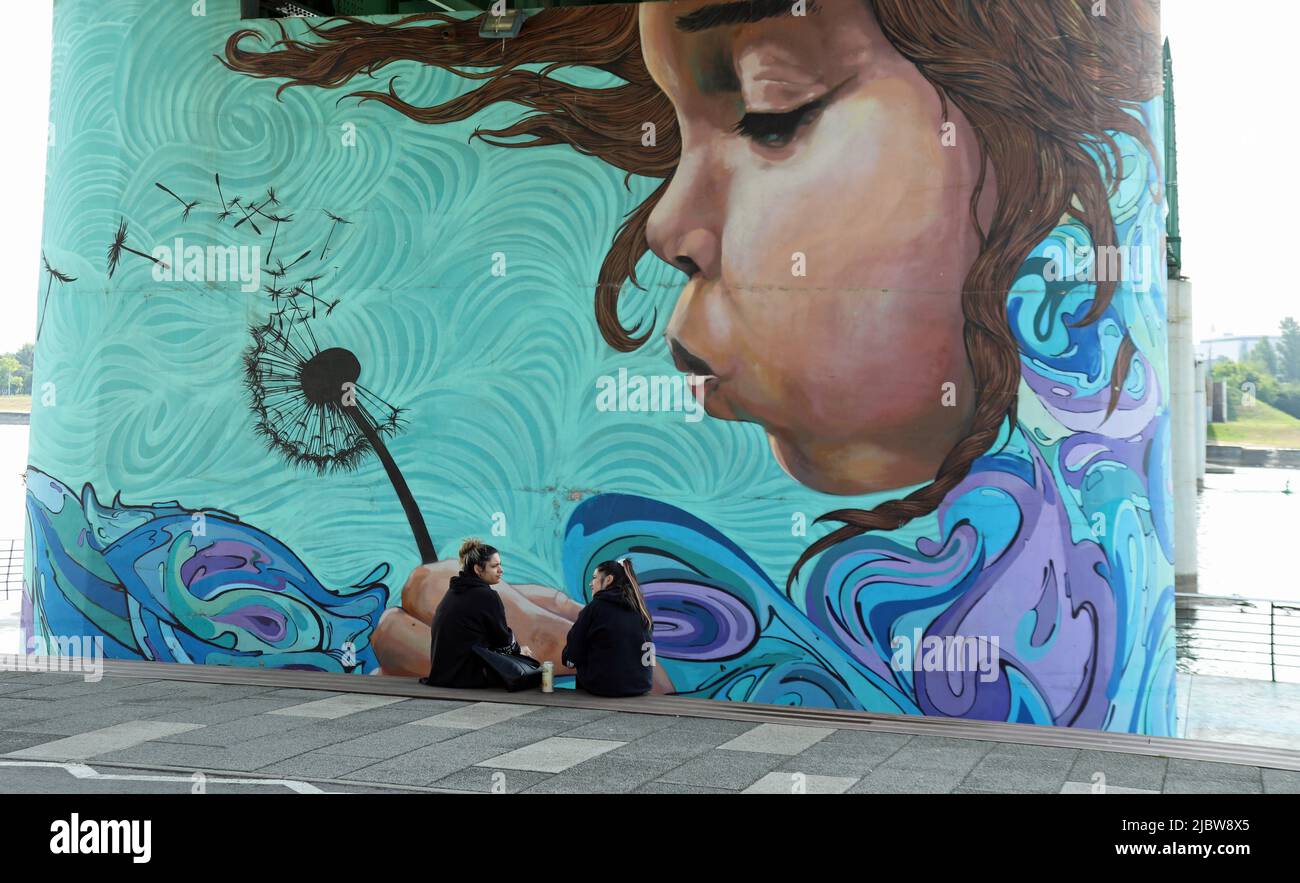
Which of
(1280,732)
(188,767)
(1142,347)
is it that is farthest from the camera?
(1280,732)

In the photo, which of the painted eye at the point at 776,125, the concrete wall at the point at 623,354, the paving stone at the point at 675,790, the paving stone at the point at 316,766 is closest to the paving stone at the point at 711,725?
the concrete wall at the point at 623,354

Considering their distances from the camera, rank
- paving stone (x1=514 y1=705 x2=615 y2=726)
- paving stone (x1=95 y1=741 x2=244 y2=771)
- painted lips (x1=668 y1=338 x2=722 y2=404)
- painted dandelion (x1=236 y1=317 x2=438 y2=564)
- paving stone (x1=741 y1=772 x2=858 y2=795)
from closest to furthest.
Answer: paving stone (x1=741 y1=772 x2=858 y2=795) < paving stone (x1=95 y1=741 x2=244 y2=771) < paving stone (x1=514 y1=705 x2=615 y2=726) < painted lips (x1=668 y1=338 x2=722 y2=404) < painted dandelion (x1=236 y1=317 x2=438 y2=564)

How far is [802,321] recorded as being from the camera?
34.5 feet

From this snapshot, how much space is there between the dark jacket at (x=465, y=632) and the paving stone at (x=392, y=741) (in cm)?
137

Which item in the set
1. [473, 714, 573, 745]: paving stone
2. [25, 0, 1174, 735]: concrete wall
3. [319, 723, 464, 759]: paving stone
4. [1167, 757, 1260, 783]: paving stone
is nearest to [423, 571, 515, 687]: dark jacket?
[25, 0, 1174, 735]: concrete wall

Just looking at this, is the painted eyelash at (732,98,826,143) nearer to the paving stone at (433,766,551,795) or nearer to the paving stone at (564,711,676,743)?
the paving stone at (564,711,676,743)

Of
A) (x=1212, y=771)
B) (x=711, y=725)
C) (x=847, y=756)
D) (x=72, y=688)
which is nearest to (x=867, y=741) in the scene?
(x=847, y=756)

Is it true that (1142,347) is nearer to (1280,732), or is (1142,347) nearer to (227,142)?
(1280,732)

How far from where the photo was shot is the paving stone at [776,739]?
8.25 metres

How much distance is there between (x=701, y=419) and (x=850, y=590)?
197cm

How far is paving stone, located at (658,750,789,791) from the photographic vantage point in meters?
7.30

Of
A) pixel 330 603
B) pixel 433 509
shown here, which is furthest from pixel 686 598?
pixel 330 603

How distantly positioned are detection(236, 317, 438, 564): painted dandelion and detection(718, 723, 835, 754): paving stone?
13.4ft

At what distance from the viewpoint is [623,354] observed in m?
10.9
